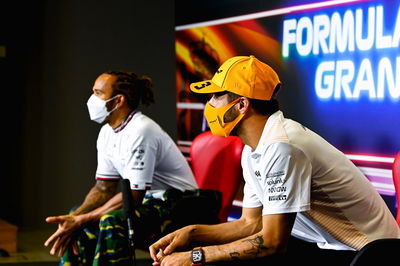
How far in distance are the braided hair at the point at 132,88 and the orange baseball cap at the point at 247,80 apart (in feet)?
5.32

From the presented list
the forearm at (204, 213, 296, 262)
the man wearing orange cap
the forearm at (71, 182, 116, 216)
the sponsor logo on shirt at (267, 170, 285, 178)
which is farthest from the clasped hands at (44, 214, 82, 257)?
the sponsor logo on shirt at (267, 170, 285, 178)

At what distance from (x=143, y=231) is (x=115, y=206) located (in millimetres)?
341

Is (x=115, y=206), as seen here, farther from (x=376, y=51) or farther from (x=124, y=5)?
(x=124, y=5)

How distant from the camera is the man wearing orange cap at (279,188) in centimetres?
244

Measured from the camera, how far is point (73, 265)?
387 centimetres

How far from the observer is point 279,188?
244cm

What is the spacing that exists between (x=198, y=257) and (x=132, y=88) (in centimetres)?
193

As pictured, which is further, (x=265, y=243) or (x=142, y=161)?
(x=142, y=161)

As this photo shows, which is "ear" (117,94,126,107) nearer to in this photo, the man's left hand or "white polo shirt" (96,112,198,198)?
"white polo shirt" (96,112,198,198)

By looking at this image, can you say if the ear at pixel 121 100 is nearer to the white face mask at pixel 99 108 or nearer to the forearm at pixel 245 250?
the white face mask at pixel 99 108

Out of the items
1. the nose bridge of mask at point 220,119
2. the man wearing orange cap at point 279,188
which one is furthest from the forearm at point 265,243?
the nose bridge of mask at point 220,119

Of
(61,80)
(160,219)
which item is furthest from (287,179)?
(61,80)

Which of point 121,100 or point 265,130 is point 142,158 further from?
point 265,130

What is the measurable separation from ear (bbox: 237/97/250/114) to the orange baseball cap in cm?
3
